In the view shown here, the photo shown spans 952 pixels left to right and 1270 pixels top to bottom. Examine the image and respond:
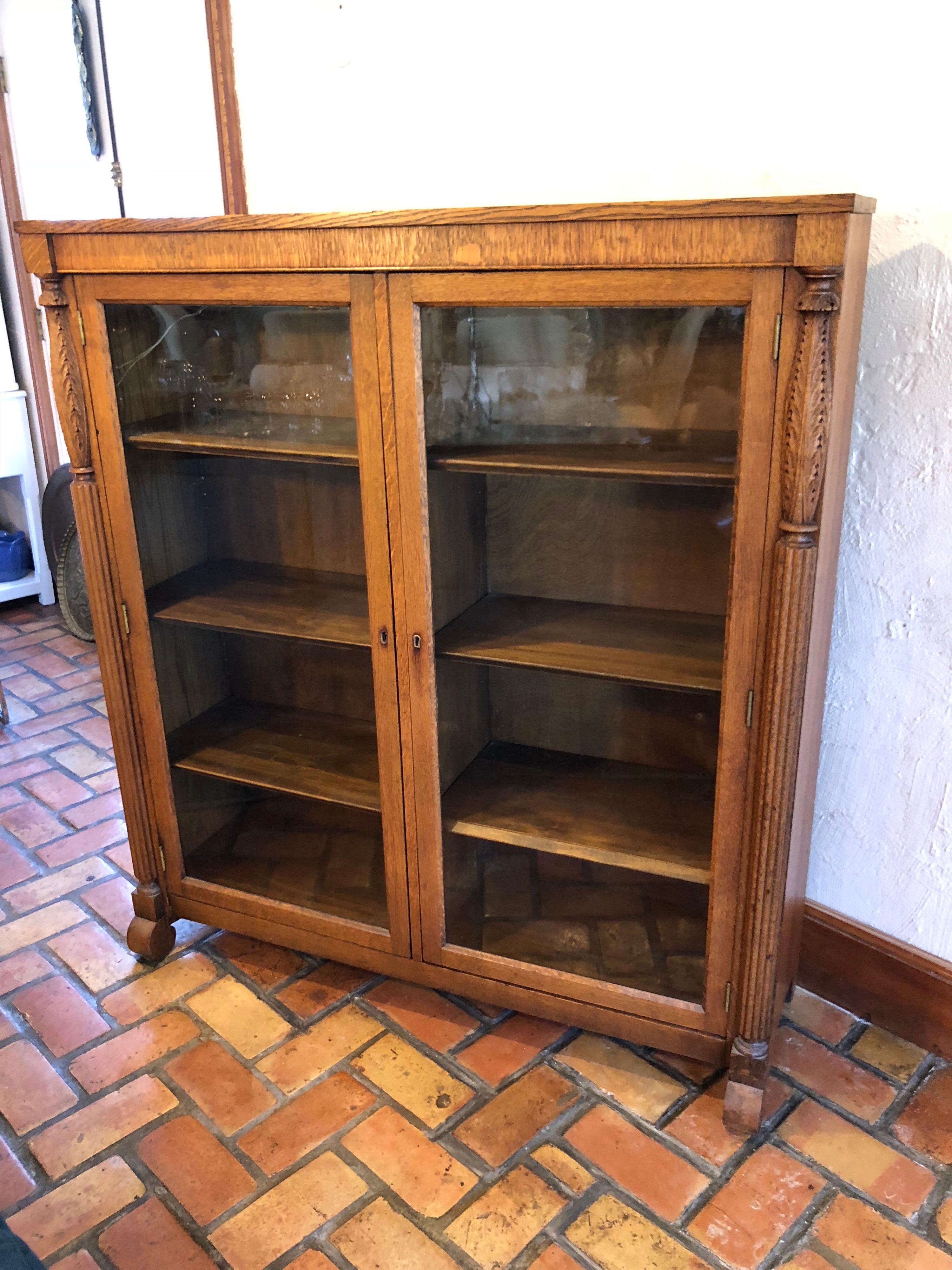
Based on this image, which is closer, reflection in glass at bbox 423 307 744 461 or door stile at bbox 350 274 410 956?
reflection in glass at bbox 423 307 744 461

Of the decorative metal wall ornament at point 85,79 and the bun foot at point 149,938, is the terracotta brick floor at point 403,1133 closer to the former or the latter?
the bun foot at point 149,938

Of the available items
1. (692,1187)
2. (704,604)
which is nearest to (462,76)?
(704,604)

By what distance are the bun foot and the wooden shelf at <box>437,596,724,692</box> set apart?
0.94 m

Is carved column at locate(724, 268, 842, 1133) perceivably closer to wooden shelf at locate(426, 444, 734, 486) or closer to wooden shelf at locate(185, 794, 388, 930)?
wooden shelf at locate(426, 444, 734, 486)

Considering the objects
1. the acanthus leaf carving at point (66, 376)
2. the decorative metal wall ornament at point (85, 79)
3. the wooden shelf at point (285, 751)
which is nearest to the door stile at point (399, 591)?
the wooden shelf at point (285, 751)

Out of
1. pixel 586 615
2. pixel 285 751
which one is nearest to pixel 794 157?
pixel 586 615

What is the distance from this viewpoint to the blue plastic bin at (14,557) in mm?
4090

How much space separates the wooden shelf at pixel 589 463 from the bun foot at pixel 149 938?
1196mm

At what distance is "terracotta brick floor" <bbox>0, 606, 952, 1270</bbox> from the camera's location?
151 centimetres

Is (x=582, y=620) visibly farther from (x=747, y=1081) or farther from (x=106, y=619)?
(x=106, y=619)

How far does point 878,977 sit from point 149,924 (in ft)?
4.88

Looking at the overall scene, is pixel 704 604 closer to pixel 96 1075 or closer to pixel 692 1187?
pixel 692 1187

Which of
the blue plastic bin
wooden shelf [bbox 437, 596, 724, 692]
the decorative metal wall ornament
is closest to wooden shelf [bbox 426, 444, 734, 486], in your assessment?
wooden shelf [bbox 437, 596, 724, 692]

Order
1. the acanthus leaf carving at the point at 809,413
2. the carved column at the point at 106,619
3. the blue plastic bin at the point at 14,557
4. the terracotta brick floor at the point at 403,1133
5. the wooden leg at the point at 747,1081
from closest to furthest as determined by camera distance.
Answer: the acanthus leaf carving at the point at 809,413
the terracotta brick floor at the point at 403,1133
the wooden leg at the point at 747,1081
the carved column at the point at 106,619
the blue plastic bin at the point at 14,557
